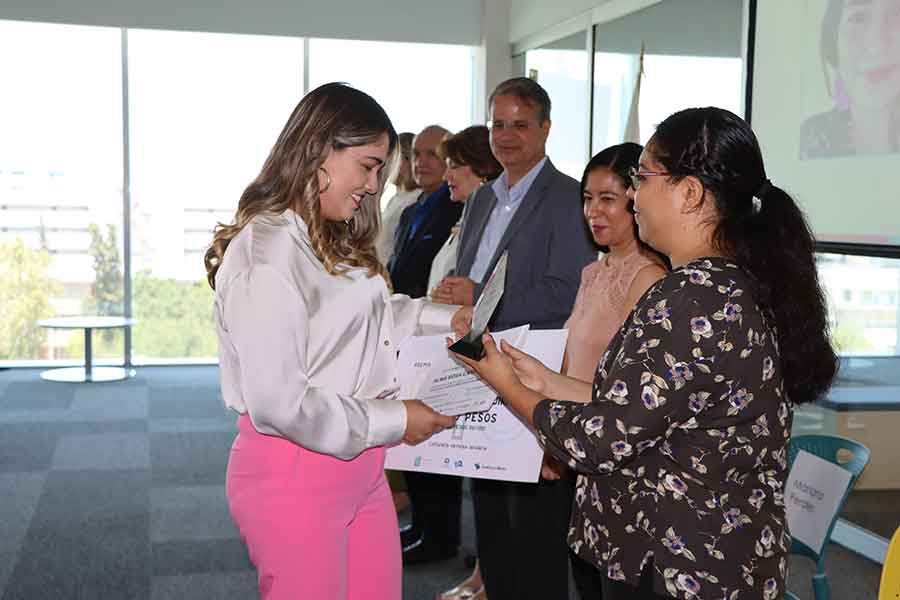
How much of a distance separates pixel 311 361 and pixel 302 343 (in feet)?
0.25

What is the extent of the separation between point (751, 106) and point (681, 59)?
85 cm

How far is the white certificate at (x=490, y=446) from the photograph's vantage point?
2.09 meters

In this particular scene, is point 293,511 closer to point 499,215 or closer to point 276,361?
point 276,361

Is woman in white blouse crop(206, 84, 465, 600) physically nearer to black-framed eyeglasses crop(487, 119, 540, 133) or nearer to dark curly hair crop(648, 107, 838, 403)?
dark curly hair crop(648, 107, 838, 403)

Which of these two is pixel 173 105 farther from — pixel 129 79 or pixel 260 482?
pixel 260 482

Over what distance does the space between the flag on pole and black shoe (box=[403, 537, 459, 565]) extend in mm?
2850

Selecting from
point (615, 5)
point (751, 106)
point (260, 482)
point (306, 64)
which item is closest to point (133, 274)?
point (306, 64)

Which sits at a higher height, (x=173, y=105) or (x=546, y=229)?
(x=173, y=105)

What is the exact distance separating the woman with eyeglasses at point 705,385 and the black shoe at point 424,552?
2482mm

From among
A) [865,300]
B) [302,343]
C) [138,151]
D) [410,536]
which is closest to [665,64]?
[865,300]

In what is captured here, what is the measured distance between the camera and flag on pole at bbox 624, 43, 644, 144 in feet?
19.2

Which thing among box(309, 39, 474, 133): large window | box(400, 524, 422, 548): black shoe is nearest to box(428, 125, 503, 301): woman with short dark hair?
box(400, 524, 422, 548): black shoe

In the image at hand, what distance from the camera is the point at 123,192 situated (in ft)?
28.9

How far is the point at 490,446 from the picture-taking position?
6.92ft
